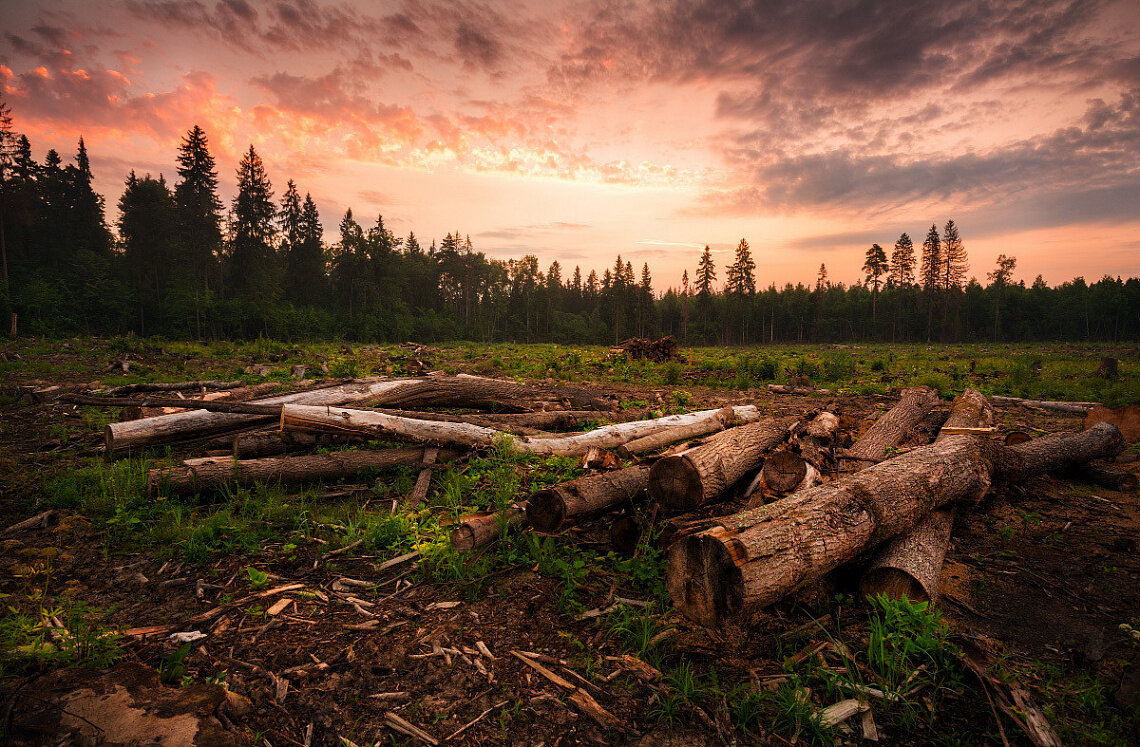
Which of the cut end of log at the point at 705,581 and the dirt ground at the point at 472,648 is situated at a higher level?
the cut end of log at the point at 705,581

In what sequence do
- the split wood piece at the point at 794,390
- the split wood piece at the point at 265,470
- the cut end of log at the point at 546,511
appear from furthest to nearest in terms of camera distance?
the split wood piece at the point at 794,390, the split wood piece at the point at 265,470, the cut end of log at the point at 546,511

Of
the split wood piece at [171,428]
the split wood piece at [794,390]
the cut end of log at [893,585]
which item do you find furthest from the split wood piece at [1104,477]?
the split wood piece at [171,428]

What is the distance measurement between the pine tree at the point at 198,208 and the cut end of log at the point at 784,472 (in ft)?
183

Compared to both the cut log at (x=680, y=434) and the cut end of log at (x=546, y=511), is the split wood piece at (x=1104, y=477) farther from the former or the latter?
the cut end of log at (x=546, y=511)

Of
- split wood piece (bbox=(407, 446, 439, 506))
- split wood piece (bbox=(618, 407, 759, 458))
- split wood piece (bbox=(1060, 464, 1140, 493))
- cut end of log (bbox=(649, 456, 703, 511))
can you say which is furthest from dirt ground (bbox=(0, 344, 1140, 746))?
split wood piece (bbox=(618, 407, 759, 458))

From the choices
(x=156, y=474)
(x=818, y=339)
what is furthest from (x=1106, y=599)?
(x=818, y=339)

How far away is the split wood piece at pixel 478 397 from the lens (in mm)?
7586

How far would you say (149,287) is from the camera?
1681 inches

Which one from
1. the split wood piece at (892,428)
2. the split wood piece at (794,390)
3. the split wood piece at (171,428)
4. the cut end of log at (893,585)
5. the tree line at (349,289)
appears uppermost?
the tree line at (349,289)

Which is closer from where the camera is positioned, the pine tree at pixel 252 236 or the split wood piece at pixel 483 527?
the split wood piece at pixel 483 527

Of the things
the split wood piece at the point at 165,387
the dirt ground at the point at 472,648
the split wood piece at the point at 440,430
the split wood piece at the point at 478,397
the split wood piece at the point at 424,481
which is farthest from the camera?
the split wood piece at the point at 165,387

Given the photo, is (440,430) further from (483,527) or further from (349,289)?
(349,289)

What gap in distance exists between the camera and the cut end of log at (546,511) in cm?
394

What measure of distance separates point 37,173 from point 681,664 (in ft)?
239
